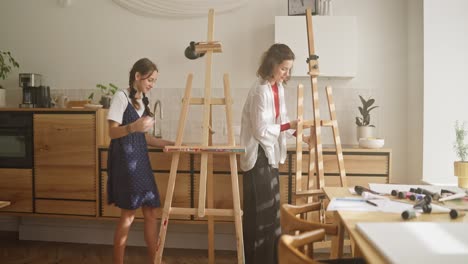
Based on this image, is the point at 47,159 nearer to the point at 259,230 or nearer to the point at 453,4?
the point at 259,230

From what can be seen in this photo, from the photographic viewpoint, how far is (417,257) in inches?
41.5

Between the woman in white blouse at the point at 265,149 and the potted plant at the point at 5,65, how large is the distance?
2654 mm

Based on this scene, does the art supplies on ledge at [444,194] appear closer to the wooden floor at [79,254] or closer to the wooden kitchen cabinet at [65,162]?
the wooden floor at [79,254]

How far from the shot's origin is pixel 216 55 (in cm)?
402

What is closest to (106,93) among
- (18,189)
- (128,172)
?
(18,189)

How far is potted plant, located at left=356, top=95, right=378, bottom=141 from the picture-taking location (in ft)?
12.0

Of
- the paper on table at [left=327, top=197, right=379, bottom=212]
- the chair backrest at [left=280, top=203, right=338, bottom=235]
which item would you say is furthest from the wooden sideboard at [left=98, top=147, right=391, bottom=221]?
the chair backrest at [left=280, top=203, right=338, bottom=235]

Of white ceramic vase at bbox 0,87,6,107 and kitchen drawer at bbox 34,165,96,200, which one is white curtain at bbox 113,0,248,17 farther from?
kitchen drawer at bbox 34,165,96,200

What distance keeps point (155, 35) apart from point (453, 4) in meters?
2.56

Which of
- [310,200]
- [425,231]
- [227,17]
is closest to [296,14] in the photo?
[227,17]

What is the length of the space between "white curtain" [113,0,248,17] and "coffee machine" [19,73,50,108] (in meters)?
1.08

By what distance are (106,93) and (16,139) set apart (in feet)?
2.90

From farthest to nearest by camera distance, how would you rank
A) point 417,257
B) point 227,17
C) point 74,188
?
point 227,17 → point 74,188 → point 417,257

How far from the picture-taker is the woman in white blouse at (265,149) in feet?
9.04
